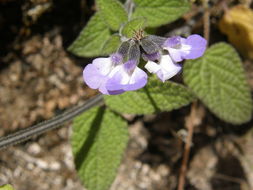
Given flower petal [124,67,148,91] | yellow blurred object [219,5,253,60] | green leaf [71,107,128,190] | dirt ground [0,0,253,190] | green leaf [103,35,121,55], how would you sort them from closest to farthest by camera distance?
flower petal [124,67,148,91] → green leaf [103,35,121,55] → green leaf [71,107,128,190] → dirt ground [0,0,253,190] → yellow blurred object [219,5,253,60]

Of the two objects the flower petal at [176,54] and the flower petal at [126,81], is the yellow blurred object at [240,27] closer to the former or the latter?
the flower petal at [176,54]

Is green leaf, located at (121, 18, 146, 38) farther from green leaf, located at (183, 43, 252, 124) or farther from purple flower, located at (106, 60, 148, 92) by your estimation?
green leaf, located at (183, 43, 252, 124)

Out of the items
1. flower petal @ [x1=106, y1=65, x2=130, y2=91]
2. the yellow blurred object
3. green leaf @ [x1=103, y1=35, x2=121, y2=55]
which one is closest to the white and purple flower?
flower petal @ [x1=106, y1=65, x2=130, y2=91]

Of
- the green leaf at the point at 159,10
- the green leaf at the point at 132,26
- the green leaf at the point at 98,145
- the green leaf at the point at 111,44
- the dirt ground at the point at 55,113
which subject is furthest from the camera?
the dirt ground at the point at 55,113

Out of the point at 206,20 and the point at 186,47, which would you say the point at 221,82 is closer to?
the point at 206,20

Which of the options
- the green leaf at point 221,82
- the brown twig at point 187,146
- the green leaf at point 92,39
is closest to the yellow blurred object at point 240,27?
the green leaf at point 221,82

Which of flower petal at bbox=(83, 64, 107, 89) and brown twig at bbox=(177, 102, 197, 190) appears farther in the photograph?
brown twig at bbox=(177, 102, 197, 190)
